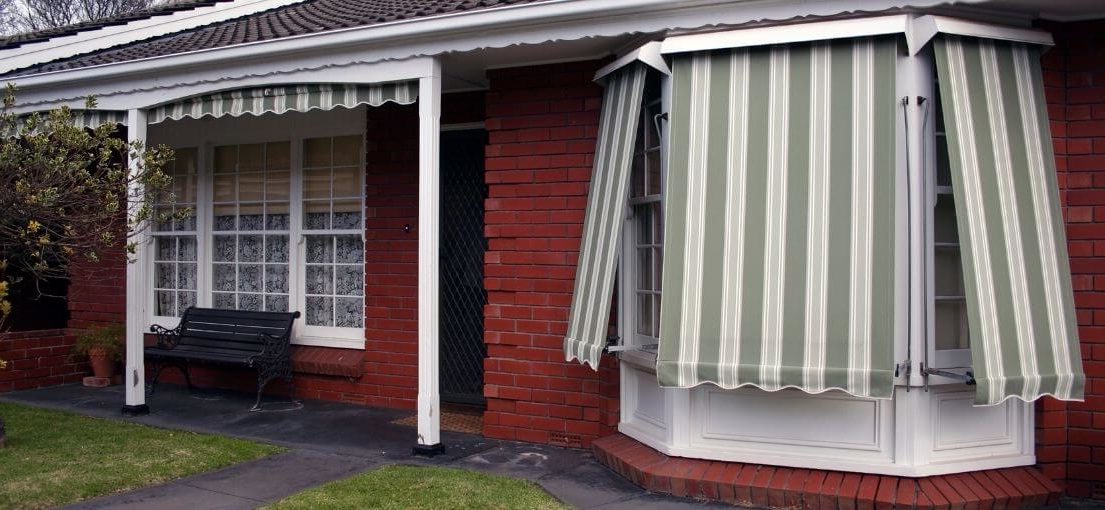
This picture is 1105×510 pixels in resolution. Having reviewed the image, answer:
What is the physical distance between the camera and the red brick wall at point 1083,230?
522cm

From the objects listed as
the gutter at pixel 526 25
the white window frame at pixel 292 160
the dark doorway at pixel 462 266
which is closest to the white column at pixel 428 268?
the gutter at pixel 526 25

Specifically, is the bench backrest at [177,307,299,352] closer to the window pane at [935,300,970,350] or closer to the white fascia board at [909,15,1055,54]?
the window pane at [935,300,970,350]

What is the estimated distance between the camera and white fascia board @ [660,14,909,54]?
194 inches

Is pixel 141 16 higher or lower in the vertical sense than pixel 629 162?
higher

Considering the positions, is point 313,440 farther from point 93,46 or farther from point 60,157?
point 93,46

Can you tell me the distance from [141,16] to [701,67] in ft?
23.7

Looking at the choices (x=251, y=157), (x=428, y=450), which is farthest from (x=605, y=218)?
(x=251, y=157)

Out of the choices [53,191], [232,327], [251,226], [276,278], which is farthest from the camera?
[251,226]

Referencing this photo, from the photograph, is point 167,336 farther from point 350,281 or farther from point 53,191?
point 53,191

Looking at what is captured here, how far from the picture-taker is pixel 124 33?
977 cm

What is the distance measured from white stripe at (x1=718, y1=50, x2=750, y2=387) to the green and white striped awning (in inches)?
89.9

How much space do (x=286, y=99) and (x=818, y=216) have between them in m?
4.04

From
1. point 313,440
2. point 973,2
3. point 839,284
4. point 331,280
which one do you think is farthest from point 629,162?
point 331,280

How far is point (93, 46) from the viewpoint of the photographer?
9.77 m
